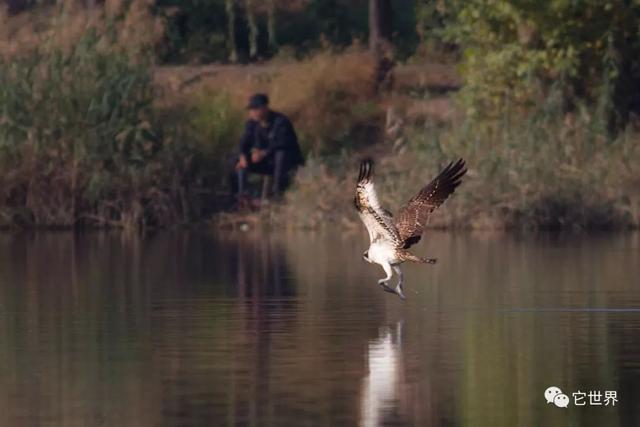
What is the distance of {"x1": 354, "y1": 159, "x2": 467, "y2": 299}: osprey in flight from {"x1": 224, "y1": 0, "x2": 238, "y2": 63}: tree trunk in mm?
28206

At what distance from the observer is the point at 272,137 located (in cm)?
3328

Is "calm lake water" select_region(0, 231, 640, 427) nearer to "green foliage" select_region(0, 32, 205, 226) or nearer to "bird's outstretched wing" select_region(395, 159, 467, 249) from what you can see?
"bird's outstretched wing" select_region(395, 159, 467, 249)

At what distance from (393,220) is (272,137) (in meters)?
16.4

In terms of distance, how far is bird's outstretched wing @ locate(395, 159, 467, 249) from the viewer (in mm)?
17109

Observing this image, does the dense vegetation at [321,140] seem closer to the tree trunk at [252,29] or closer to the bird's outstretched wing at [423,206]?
the tree trunk at [252,29]

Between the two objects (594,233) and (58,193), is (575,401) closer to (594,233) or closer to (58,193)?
(594,233)

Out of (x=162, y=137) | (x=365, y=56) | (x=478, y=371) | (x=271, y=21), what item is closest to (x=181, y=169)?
(x=162, y=137)

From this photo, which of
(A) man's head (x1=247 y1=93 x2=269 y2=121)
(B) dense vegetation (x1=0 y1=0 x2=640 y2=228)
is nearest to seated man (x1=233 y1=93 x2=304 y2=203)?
(A) man's head (x1=247 y1=93 x2=269 y2=121)

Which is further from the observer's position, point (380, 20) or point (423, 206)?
point (380, 20)

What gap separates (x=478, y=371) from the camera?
1362 centimetres

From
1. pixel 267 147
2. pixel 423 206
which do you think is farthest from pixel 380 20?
pixel 423 206

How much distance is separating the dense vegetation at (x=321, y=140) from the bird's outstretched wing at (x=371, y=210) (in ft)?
48.1

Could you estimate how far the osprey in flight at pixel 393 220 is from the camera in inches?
649

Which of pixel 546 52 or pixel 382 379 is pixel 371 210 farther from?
pixel 546 52
